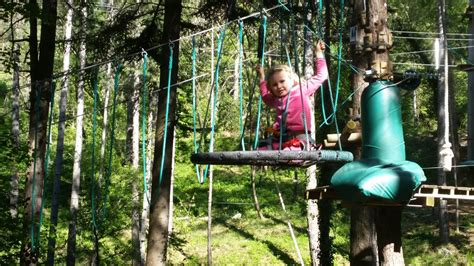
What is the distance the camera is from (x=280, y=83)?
645cm

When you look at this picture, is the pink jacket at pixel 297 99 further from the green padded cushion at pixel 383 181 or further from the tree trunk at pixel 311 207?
the tree trunk at pixel 311 207

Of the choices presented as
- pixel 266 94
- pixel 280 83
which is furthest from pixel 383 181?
pixel 266 94

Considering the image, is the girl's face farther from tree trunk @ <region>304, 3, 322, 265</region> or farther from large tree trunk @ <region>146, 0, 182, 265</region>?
tree trunk @ <region>304, 3, 322, 265</region>

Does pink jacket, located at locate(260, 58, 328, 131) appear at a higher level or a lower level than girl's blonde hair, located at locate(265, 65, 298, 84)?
lower

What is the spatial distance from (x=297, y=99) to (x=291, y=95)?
7cm

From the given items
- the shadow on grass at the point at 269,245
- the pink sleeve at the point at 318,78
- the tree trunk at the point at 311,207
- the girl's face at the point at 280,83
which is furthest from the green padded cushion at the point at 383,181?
the shadow on grass at the point at 269,245

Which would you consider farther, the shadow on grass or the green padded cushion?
the shadow on grass

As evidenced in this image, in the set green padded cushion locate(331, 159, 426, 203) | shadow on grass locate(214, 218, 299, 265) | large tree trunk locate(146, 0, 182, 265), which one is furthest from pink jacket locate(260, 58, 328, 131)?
shadow on grass locate(214, 218, 299, 265)

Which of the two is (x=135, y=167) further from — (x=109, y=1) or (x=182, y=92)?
(x=109, y=1)

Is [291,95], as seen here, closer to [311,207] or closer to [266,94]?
[266,94]

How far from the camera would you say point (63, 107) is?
67.8 feet

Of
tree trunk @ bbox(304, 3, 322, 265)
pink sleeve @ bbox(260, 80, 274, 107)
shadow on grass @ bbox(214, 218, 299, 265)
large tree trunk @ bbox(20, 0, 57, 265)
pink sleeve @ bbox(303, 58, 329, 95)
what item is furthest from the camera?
shadow on grass @ bbox(214, 218, 299, 265)

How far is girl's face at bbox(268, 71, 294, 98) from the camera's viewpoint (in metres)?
6.43

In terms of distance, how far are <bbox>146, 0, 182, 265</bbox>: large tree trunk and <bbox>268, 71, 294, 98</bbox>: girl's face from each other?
3727mm
